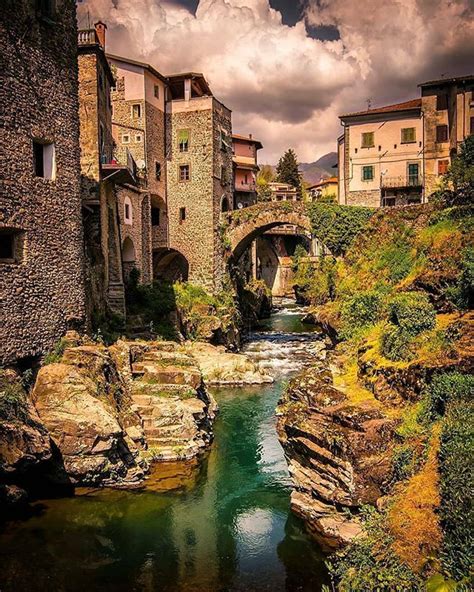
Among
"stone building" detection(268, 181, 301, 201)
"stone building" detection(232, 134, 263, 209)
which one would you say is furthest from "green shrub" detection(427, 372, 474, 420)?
"stone building" detection(268, 181, 301, 201)

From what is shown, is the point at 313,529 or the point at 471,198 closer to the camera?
the point at 313,529

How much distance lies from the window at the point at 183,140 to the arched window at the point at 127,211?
395 inches

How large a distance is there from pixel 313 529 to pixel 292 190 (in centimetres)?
6074

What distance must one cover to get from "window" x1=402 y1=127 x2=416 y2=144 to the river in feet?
105

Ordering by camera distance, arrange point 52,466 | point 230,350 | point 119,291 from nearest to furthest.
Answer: point 52,466 → point 119,291 → point 230,350

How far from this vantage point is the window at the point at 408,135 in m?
41.1

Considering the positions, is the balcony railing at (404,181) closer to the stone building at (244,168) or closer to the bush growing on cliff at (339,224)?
the bush growing on cliff at (339,224)

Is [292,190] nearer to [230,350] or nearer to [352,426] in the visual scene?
[230,350]

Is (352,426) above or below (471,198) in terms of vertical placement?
below

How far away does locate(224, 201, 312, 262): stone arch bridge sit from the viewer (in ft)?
118

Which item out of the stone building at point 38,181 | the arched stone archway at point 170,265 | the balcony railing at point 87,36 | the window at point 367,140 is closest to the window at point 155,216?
the arched stone archway at point 170,265

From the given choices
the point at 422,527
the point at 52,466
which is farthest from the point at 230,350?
the point at 422,527

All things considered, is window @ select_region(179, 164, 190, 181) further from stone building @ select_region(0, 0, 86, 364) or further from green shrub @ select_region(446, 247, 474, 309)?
green shrub @ select_region(446, 247, 474, 309)

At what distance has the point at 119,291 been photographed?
25875 millimetres
